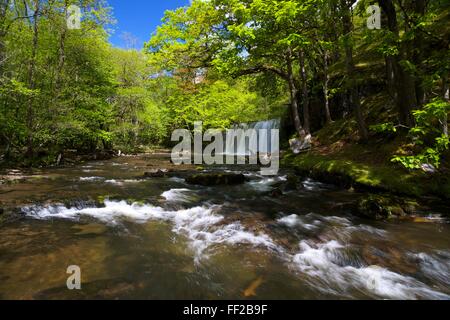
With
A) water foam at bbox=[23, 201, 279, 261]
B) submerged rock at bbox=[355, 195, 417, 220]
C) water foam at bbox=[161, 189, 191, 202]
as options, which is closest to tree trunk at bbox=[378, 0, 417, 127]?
submerged rock at bbox=[355, 195, 417, 220]

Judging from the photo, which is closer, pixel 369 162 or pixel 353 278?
pixel 353 278

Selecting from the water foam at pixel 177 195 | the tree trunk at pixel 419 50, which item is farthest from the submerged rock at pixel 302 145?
the water foam at pixel 177 195

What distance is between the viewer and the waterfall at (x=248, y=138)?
2800 cm

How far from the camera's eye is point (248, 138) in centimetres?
3231

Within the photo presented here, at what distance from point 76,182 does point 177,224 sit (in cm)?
658

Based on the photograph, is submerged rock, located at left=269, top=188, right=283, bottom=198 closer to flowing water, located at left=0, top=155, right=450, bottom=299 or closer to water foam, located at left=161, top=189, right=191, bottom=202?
flowing water, located at left=0, top=155, right=450, bottom=299

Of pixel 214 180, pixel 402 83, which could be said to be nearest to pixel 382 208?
pixel 402 83

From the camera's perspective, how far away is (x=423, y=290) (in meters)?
4.20

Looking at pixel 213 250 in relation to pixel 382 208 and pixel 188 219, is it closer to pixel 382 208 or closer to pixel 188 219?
pixel 188 219

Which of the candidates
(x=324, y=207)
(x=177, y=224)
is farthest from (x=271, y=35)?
(x=177, y=224)

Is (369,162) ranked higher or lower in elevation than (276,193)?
higher

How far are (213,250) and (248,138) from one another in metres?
27.3

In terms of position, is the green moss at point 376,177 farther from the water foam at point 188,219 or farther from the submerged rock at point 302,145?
the water foam at point 188,219

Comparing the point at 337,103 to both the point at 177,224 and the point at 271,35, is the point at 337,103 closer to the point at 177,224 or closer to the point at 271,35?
the point at 271,35
